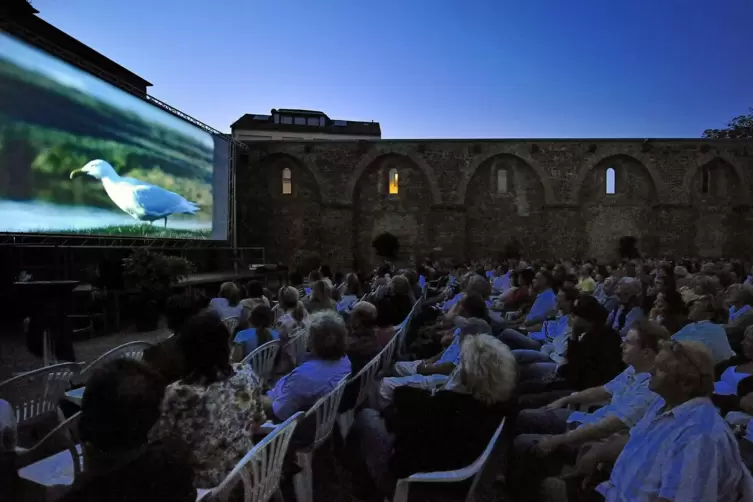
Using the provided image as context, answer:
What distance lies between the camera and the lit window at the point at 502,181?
2036 centimetres

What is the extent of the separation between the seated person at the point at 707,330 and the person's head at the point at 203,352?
123 inches

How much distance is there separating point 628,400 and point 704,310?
5.83ft

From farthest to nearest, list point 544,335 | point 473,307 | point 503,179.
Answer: point 503,179 → point 544,335 → point 473,307

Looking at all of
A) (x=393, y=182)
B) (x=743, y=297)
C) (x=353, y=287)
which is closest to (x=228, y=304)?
(x=353, y=287)

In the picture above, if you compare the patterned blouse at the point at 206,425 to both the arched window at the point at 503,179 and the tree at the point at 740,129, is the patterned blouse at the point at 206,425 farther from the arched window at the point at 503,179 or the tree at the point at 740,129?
the tree at the point at 740,129

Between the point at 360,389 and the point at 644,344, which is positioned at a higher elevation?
the point at 644,344

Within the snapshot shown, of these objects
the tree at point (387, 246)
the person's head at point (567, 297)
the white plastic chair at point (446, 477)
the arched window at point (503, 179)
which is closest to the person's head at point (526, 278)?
the person's head at point (567, 297)

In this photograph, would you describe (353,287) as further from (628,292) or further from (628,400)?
(628,400)

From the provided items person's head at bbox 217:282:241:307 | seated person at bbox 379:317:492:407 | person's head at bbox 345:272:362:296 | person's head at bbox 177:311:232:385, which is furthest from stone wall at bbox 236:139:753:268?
person's head at bbox 177:311:232:385

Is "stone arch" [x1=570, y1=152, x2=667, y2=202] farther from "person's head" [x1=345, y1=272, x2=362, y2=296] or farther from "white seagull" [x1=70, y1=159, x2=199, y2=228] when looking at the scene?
"person's head" [x1=345, y1=272, x2=362, y2=296]

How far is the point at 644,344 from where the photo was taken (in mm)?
2949

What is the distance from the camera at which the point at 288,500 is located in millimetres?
3230

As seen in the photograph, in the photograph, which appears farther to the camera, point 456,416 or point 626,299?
point 626,299

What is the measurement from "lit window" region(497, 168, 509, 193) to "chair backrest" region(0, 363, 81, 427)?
1857 cm
